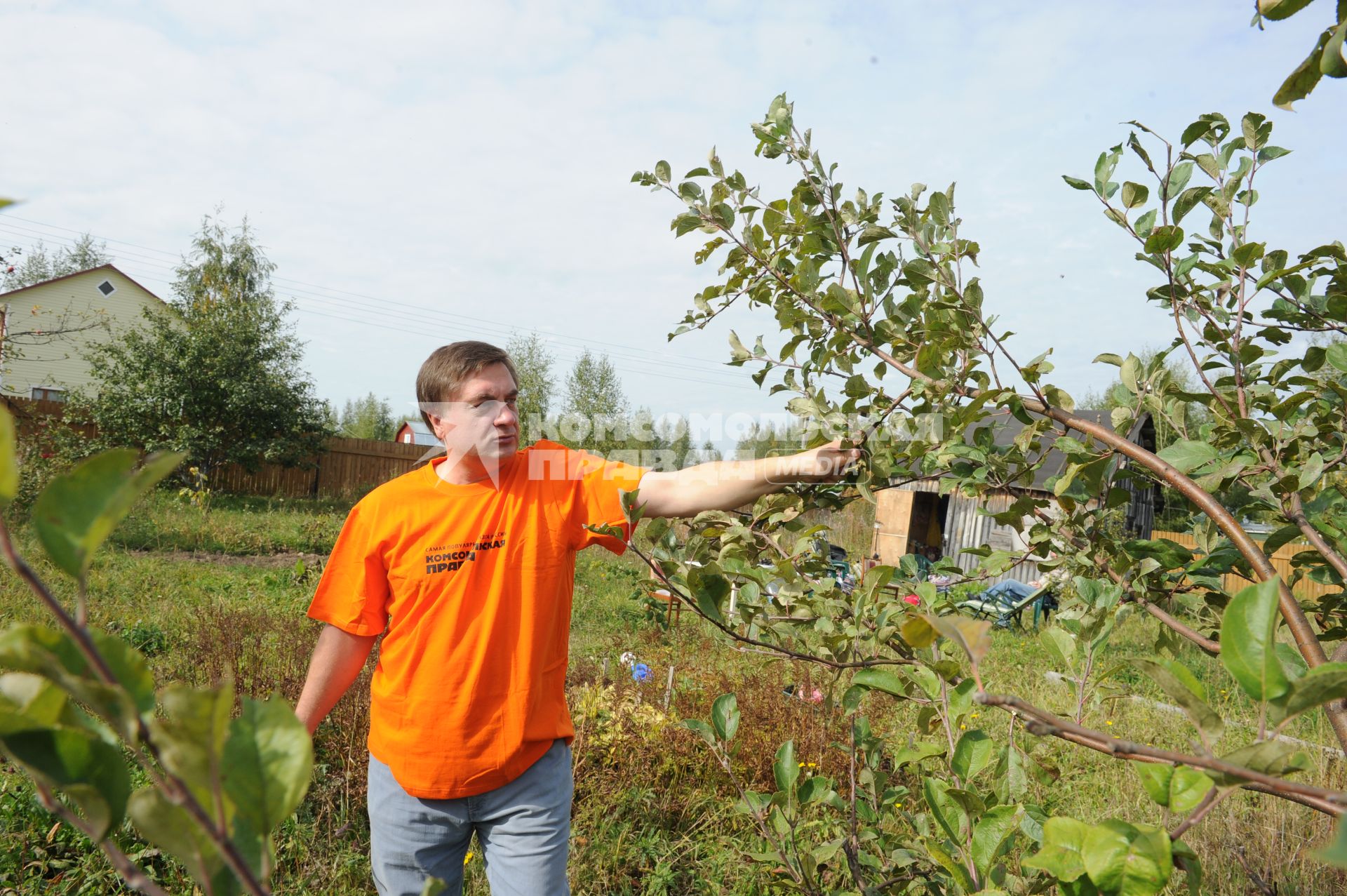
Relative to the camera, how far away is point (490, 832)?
1.99 metres

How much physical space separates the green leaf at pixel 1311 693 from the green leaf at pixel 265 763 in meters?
0.57

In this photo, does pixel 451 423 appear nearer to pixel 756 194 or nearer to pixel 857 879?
pixel 756 194

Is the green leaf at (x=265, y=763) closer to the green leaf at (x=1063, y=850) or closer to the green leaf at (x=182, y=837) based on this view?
the green leaf at (x=182, y=837)

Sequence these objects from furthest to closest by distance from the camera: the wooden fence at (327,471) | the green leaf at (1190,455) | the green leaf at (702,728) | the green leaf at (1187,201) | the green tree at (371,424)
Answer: the green tree at (371,424)
the wooden fence at (327,471)
the green leaf at (702,728)
the green leaf at (1187,201)
the green leaf at (1190,455)

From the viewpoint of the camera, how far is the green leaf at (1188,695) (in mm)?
580

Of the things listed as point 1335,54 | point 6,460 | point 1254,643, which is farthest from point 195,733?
point 1335,54

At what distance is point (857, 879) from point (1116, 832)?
3.03 feet

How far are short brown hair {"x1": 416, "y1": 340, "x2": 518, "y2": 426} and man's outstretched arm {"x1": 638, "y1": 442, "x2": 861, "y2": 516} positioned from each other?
53 cm

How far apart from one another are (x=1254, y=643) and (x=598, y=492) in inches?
66.0

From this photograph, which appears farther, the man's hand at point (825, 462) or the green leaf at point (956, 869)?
the man's hand at point (825, 462)

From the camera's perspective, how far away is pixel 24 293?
25547 mm

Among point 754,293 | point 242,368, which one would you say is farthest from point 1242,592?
point 242,368

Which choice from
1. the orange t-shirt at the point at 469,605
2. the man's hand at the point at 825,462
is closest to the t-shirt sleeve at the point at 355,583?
the orange t-shirt at the point at 469,605

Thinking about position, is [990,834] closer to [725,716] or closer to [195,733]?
[725,716]
